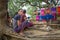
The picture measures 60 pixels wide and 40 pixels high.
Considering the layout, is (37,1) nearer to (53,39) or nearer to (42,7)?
(42,7)

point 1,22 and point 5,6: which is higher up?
point 5,6

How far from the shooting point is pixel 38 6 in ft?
31.0

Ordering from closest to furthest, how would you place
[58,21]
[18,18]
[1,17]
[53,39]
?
[1,17]
[53,39]
[18,18]
[58,21]

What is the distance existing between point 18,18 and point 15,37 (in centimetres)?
90

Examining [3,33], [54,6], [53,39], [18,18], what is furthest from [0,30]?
[54,6]

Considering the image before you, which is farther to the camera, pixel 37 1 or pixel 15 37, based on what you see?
pixel 37 1

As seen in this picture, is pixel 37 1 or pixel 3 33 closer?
pixel 3 33

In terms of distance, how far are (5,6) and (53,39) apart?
4.61 feet

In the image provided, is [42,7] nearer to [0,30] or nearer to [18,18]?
[18,18]

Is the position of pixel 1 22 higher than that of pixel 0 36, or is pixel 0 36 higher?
pixel 1 22

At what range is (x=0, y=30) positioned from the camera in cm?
428

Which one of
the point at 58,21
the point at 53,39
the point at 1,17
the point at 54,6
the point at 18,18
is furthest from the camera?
the point at 54,6

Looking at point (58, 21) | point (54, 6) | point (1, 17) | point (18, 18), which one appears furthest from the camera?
point (54, 6)

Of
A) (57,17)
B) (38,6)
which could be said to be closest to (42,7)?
(38,6)
